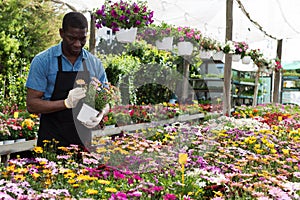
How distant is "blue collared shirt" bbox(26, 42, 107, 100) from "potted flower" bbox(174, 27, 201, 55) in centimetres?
176

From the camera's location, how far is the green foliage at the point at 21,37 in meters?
8.55

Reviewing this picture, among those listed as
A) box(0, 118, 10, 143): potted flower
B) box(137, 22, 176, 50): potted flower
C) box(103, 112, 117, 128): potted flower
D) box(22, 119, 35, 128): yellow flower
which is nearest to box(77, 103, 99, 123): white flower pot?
box(103, 112, 117, 128): potted flower

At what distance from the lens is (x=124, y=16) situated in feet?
15.5

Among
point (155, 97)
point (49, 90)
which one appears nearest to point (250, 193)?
point (155, 97)

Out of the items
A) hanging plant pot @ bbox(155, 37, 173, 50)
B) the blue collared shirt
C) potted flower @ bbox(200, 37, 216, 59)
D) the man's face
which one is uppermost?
potted flower @ bbox(200, 37, 216, 59)

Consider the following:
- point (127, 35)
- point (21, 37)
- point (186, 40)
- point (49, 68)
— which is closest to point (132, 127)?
point (49, 68)

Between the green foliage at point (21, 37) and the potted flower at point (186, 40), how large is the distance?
3744mm

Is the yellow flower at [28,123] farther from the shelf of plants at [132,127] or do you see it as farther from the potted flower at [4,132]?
the shelf of plants at [132,127]

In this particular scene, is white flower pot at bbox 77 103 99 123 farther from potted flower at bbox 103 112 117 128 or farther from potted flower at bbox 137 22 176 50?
potted flower at bbox 137 22 176 50

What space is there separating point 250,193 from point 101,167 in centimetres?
80

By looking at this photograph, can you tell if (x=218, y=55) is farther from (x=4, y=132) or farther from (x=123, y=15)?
(x=4, y=132)

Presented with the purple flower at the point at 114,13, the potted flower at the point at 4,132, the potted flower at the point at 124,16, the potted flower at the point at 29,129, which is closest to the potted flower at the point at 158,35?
the potted flower at the point at 124,16

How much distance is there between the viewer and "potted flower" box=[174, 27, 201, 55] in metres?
4.64

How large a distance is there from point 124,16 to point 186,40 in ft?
3.67
